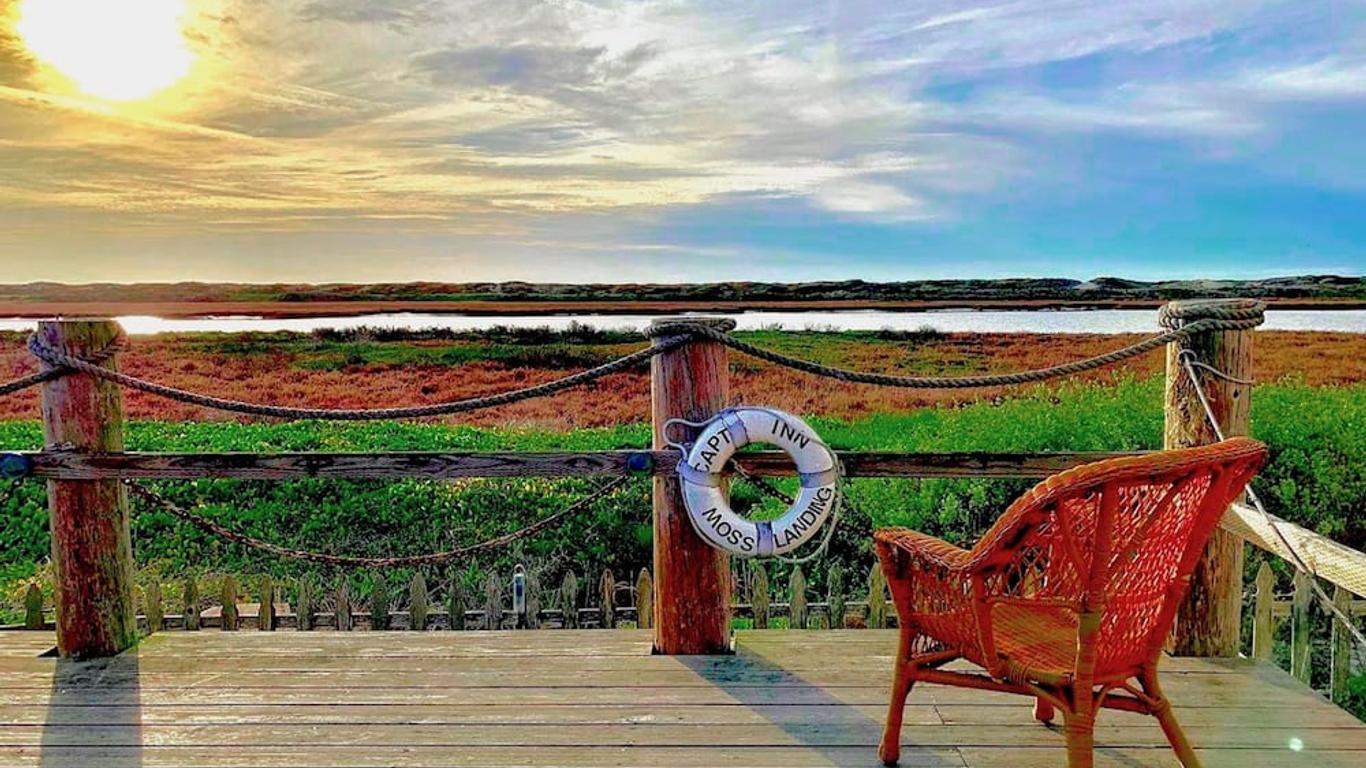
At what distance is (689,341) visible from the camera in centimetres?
310

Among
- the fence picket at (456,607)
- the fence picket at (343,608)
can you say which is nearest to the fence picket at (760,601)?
the fence picket at (456,607)

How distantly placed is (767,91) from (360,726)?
17.7ft

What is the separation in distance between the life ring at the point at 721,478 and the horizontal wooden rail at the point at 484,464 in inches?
2.6

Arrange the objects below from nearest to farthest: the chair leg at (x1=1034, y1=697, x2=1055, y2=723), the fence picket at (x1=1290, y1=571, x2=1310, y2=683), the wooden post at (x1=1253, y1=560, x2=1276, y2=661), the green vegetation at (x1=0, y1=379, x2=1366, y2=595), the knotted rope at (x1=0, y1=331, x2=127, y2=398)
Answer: the chair leg at (x1=1034, y1=697, x2=1055, y2=723)
the knotted rope at (x1=0, y1=331, x2=127, y2=398)
the wooden post at (x1=1253, y1=560, x2=1276, y2=661)
the fence picket at (x1=1290, y1=571, x2=1310, y2=683)
the green vegetation at (x1=0, y1=379, x2=1366, y2=595)

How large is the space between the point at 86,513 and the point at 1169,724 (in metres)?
3.00

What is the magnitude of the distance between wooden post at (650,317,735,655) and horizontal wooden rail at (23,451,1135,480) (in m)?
0.13

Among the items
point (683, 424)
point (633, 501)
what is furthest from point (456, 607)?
→ point (633, 501)

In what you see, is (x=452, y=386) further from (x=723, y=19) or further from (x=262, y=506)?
(x=723, y=19)

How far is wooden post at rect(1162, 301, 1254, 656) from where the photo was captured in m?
3.07

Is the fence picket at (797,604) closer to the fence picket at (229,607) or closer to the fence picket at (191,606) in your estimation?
the fence picket at (229,607)

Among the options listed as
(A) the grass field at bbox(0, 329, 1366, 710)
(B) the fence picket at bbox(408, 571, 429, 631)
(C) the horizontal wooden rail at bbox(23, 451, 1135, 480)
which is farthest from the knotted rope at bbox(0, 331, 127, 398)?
(A) the grass field at bbox(0, 329, 1366, 710)

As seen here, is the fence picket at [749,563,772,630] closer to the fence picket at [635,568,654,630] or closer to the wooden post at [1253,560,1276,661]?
the fence picket at [635,568,654,630]

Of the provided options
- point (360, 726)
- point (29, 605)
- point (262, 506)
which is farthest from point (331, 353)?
point (360, 726)

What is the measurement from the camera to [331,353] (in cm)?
1057
